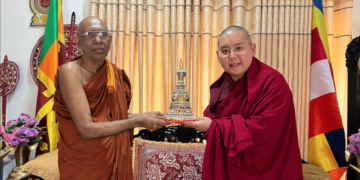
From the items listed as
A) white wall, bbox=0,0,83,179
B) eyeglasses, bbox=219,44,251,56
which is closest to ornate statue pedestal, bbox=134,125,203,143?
eyeglasses, bbox=219,44,251,56

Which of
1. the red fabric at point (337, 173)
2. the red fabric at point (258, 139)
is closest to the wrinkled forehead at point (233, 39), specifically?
the red fabric at point (258, 139)

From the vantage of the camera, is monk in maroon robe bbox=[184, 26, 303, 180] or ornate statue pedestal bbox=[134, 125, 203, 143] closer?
monk in maroon robe bbox=[184, 26, 303, 180]

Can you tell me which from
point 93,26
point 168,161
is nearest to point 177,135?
point 168,161

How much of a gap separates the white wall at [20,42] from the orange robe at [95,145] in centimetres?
215

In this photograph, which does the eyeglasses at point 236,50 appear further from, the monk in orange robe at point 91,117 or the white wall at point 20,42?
the white wall at point 20,42

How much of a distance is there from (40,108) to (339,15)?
4.16 meters

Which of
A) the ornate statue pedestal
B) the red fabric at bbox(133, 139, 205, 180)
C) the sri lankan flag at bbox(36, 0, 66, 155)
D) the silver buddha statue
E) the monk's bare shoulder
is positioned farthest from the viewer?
the sri lankan flag at bbox(36, 0, 66, 155)

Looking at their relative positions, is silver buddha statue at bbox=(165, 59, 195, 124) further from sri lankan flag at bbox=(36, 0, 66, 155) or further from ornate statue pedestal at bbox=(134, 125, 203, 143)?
sri lankan flag at bbox=(36, 0, 66, 155)

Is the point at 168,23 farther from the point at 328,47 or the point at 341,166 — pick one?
the point at 341,166

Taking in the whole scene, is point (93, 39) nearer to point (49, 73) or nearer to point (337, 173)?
point (49, 73)

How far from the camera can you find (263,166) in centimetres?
161

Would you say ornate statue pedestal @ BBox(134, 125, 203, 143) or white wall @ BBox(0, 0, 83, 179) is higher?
white wall @ BBox(0, 0, 83, 179)

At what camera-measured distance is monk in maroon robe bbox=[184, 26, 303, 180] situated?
1581 mm

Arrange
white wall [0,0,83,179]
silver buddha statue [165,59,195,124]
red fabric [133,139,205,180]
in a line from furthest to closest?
white wall [0,0,83,179] → red fabric [133,139,205,180] → silver buddha statue [165,59,195,124]
